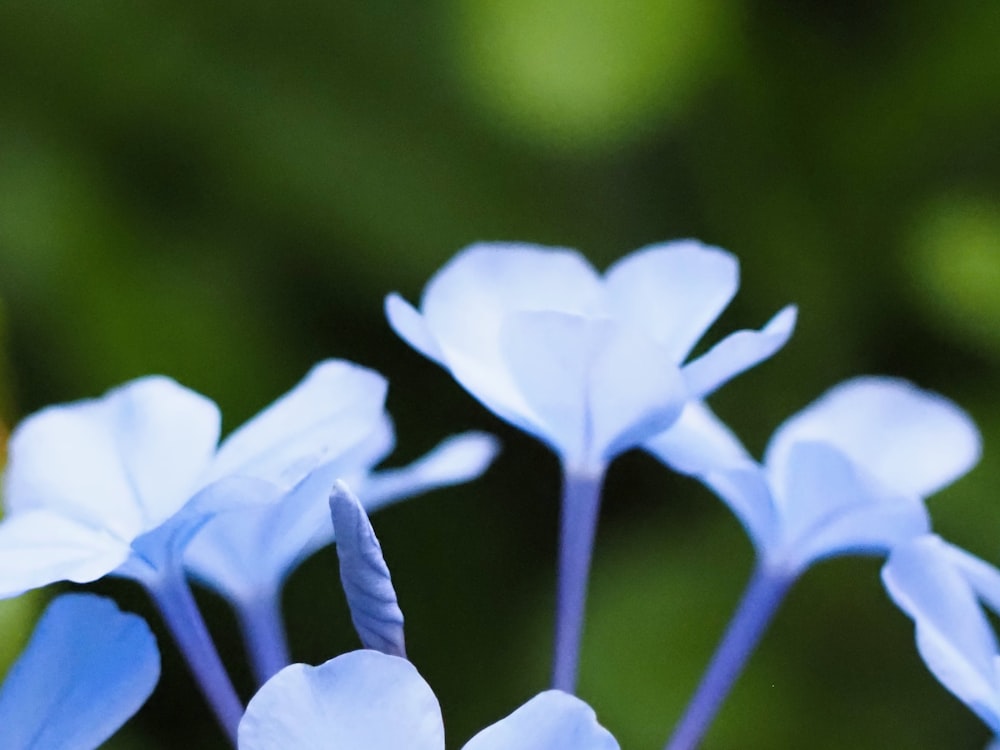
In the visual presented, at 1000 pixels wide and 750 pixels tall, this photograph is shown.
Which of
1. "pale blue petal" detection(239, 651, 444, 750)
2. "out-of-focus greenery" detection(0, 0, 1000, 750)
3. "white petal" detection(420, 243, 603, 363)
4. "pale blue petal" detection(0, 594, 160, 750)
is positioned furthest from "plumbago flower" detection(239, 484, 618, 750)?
"out-of-focus greenery" detection(0, 0, 1000, 750)

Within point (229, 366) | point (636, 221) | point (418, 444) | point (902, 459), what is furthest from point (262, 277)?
point (902, 459)

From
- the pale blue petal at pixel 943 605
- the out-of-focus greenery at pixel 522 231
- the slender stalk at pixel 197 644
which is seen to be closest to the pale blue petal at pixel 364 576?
the slender stalk at pixel 197 644

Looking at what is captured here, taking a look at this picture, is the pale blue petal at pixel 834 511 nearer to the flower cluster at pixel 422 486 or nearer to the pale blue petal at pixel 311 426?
the flower cluster at pixel 422 486

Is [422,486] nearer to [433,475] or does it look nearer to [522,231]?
[433,475]

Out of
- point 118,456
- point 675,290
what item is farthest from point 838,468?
point 118,456

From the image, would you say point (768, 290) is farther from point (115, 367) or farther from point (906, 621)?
point (115, 367)
